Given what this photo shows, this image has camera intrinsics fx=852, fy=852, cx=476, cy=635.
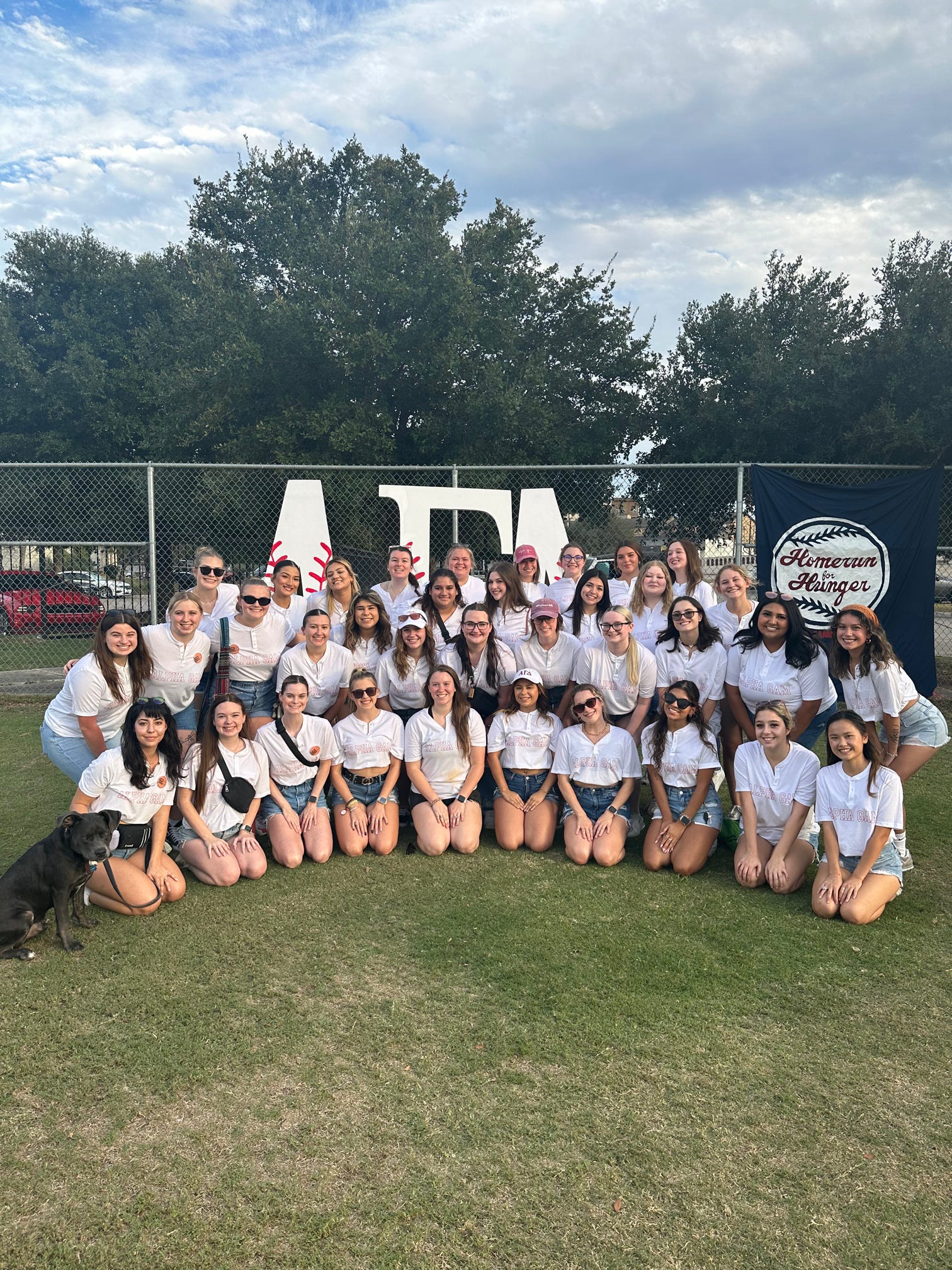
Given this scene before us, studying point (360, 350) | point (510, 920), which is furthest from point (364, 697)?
point (360, 350)

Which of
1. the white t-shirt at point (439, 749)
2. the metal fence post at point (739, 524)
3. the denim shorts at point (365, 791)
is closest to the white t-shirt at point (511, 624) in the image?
the white t-shirt at point (439, 749)

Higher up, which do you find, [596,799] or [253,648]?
[253,648]

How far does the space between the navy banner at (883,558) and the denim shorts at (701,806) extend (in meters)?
4.30

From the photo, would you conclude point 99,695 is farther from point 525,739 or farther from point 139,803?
point 525,739

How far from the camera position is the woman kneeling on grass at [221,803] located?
15.2ft

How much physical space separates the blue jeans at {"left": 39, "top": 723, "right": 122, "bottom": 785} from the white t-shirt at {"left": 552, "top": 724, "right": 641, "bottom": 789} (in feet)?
8.79

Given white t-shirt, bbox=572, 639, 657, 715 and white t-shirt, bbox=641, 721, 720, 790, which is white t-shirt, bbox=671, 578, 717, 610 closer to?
white t-shirt, bbox=572, 639, 657, 715

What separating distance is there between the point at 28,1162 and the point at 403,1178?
1115 mm

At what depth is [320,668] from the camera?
5.47 meters

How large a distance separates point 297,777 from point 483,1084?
257 centimetres

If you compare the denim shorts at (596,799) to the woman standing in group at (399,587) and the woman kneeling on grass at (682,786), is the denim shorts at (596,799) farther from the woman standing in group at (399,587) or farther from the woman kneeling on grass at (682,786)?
the woman standing in group at (399,587)

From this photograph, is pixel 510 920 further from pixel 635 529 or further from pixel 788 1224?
pixel 635 529

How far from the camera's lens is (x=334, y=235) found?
19219mm

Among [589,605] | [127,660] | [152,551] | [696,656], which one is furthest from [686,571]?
[152,551]
